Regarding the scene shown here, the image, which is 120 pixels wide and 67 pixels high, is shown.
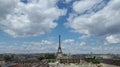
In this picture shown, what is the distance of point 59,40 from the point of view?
14800cm

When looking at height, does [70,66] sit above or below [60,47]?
below

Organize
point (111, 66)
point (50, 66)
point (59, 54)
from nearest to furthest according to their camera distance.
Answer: point (50, 66) < point (111, 66) < point (59, 54)

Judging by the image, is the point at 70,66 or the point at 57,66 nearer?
the point at 57,66

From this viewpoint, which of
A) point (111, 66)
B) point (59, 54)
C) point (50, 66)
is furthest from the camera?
point (59, 54)

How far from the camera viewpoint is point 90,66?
89.9 metres

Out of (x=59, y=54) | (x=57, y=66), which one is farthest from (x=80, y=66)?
(x=59, y=54)

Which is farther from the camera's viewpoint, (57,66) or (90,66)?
(90,66)

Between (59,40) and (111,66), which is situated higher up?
(59,40)

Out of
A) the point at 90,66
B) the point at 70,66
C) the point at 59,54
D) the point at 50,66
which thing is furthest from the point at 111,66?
the point at 59,54

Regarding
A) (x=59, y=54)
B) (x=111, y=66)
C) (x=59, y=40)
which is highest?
(x=59, y=40)

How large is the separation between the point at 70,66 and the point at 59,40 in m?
60.2

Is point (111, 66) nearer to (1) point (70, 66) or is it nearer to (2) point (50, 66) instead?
(1) point (70, 66)

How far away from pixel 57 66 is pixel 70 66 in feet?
26.9

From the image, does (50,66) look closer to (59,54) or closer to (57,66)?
(57,66)
